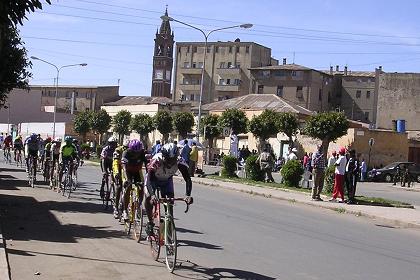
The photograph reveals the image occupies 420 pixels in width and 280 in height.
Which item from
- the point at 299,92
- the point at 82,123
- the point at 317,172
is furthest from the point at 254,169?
the point at 299,92

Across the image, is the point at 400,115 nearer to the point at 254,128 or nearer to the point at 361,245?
the point at 254,128

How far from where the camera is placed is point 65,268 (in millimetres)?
7945

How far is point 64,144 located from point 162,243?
31.9 ft

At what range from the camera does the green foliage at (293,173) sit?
25.5m

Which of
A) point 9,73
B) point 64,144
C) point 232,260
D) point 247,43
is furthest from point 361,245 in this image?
Answer: point 247,43

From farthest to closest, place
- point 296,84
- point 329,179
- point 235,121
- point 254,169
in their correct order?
point 296,84
point 235,121
point 254,169
point 329,179

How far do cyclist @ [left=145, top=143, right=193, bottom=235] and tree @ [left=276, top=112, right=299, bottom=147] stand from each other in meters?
46.1

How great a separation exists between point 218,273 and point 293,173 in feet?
58.7

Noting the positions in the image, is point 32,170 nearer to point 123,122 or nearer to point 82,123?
point 123,122

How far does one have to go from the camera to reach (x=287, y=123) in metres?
54.4

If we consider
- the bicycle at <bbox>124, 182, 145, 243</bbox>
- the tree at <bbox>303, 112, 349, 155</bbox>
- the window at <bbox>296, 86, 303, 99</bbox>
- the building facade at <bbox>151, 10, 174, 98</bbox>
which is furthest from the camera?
the building facade at <bbox>151, 10, 174, 98</bbox>

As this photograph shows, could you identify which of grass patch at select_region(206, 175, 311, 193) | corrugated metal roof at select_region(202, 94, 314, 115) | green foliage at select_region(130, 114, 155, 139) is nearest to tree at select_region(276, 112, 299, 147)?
corrugated metal roof at select_region(202, 94, 314, 115)

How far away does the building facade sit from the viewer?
5320 inches

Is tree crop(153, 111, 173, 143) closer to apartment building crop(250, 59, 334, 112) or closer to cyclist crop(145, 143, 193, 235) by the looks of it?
apartment building crop(250, 59, 334, 112)
